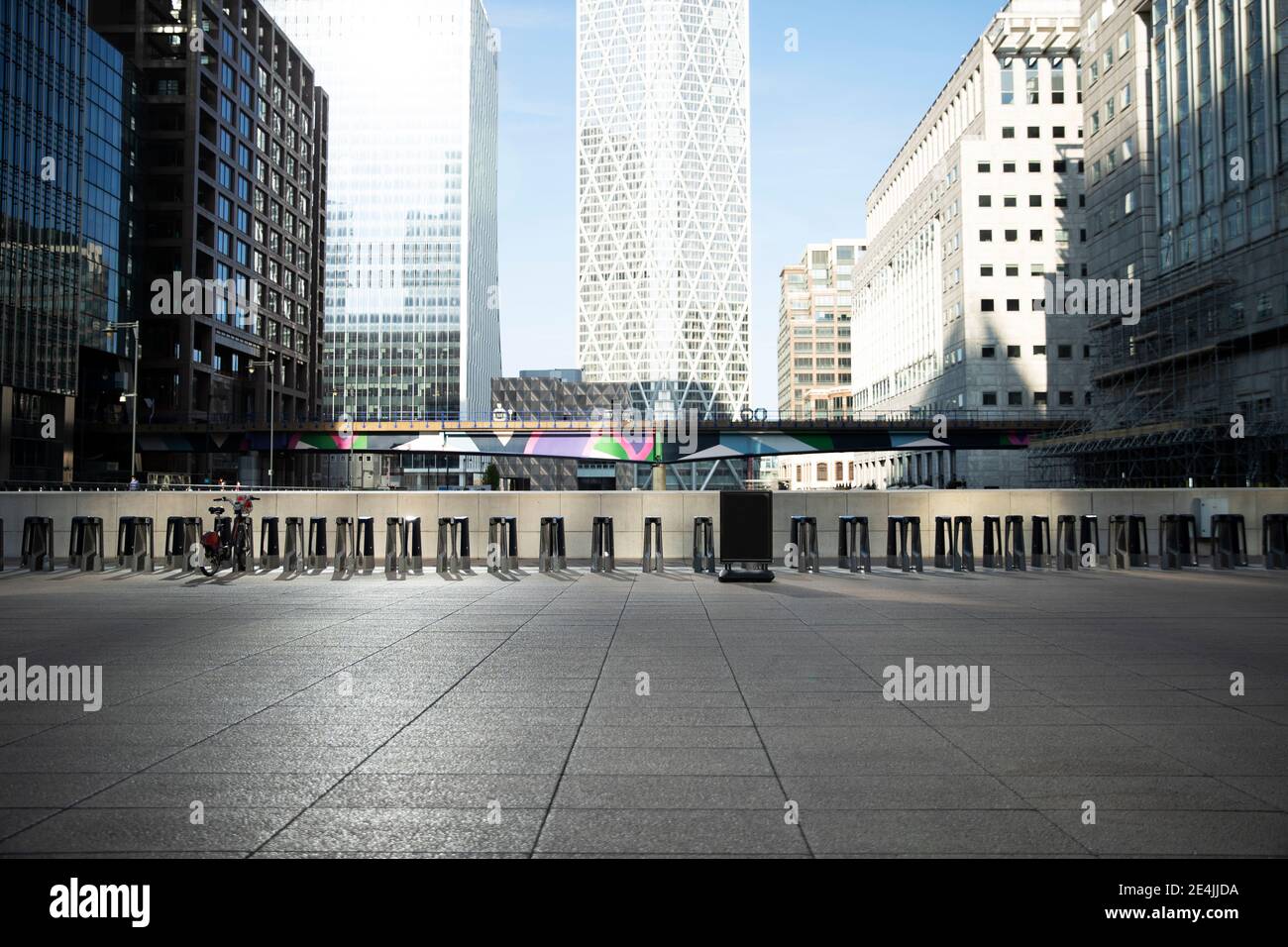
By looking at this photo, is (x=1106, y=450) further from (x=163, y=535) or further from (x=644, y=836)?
(x=644, y=836)

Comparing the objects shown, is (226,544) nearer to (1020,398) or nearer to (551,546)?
(551,546)

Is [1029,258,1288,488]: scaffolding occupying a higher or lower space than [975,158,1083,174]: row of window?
lower

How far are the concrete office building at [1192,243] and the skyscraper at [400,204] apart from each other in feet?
391

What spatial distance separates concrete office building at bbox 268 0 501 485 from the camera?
568ft

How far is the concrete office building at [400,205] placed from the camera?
173m

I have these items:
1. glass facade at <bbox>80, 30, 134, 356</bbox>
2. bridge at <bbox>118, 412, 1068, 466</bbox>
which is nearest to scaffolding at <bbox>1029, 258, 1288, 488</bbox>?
bridge at <bbox>118, 412, 1068, 466</bbox>

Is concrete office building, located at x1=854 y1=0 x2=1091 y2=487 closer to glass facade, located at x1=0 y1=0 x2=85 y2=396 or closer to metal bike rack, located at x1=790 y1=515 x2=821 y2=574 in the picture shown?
glass facade, located at x1=0 y1=0 x2=85 y2=396

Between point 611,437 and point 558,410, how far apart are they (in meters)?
66.4

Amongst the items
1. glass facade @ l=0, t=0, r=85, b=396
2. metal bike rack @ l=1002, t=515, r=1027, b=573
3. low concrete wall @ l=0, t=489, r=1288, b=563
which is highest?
glass facade @ l=0, t=0, r=85, b=396

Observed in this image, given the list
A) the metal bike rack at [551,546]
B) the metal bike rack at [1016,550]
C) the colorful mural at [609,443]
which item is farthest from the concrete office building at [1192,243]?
the metal bike rack at [551,546]

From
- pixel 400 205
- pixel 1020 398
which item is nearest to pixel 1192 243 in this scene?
pixel 1020 398

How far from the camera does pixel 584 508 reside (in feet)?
77.8

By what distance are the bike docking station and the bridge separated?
208ft
